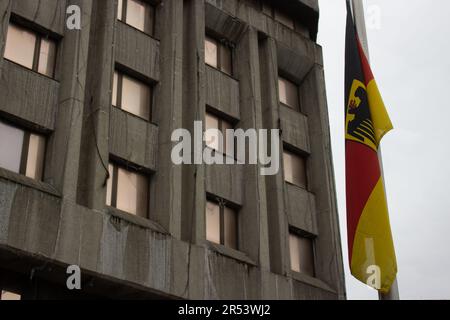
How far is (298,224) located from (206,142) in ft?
16.1

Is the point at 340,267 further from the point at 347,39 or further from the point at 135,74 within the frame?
the point at 347,39

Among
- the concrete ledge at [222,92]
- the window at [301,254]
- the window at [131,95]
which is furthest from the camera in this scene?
the window at [301,254]

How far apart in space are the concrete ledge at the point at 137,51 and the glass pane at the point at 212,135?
2.65m

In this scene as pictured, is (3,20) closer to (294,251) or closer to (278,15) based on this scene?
(294,251)

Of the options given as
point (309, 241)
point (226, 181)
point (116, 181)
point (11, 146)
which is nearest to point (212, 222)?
point (226, 181)

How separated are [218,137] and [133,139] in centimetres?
439

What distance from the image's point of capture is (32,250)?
56.8ft

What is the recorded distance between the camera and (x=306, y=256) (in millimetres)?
26734

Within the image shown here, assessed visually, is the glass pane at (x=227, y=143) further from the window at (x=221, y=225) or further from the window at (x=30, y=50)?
the window at (x=30, y=50)

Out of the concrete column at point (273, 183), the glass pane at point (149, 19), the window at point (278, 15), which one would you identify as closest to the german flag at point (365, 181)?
the concrete column at point (273, 183)

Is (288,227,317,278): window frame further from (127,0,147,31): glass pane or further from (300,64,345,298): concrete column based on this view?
(127,0,147,31): glass pane

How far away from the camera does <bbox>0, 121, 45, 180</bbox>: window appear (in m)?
19.2

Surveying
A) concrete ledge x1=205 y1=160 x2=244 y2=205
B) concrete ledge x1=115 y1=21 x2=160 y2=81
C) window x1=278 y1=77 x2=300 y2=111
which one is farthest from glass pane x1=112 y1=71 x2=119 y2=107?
window x1=278 y1=77 x2=300 y2=111

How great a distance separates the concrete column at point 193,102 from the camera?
22016mm
